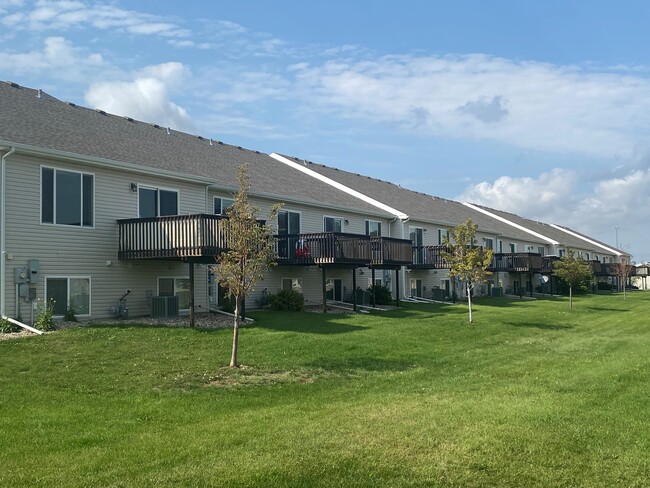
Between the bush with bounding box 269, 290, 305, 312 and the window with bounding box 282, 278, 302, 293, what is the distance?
241 cm

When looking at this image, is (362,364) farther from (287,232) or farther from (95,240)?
(287,232)

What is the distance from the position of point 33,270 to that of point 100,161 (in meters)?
3.59

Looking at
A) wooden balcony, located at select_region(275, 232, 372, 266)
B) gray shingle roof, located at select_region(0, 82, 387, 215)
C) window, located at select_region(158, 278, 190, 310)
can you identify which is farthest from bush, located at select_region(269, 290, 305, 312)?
gray shingle roof, located at select_region(0, 82, 387, 215)

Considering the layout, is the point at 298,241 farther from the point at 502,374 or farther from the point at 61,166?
the point at 502,374

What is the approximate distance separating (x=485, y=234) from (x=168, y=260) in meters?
31.6

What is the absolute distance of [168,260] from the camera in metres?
20.0

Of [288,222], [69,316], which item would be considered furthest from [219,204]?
[69,316]

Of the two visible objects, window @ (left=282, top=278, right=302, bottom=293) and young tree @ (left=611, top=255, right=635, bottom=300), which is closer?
window @ (left=282, top=278, right=302, bottom=293)

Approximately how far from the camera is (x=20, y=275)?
16.5 meters

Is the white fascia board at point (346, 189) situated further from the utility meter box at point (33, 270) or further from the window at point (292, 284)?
the utility meter box at point (33, 270)

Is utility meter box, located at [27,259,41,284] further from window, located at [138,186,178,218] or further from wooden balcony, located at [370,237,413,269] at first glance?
wooden balcony, located at [370,237,413,269]

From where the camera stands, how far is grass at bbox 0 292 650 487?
21.0 feet

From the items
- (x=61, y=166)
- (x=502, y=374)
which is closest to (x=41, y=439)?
(x=502, y=374)

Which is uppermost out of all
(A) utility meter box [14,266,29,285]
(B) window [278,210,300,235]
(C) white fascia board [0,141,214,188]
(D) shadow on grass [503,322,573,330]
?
(C) white fascia board [0,141,214,188]
